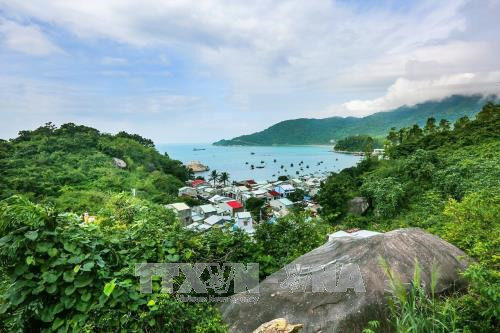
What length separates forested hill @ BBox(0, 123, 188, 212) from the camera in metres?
23.2

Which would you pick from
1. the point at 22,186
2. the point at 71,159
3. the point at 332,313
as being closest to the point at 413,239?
the point at 332,313

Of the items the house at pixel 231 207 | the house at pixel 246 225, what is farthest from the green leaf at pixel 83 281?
the house at pixel 231 207

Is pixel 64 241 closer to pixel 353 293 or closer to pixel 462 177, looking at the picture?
pixel 353 293

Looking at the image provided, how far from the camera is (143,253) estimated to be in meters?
2.99

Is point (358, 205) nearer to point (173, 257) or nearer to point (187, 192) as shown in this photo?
point (173, 257)

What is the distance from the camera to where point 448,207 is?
5973 millimetres

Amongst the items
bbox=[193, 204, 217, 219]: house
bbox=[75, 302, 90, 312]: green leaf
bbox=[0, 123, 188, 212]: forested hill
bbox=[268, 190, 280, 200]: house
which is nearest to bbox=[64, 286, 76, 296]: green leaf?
bbox=[75, 302, 90, 312]: green leaf

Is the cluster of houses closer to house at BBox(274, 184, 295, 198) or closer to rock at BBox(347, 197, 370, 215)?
house at BBox(274, 184, 295, 198)

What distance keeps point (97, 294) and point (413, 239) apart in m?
3.36

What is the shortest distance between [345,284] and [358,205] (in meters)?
16.6

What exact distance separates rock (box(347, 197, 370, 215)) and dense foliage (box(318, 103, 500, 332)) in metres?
0.39

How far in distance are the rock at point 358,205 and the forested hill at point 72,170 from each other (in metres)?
16.7

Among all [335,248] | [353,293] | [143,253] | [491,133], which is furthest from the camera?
[491,133]

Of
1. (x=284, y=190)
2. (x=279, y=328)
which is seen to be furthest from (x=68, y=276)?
(x=284, y=190)
